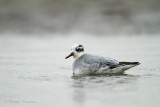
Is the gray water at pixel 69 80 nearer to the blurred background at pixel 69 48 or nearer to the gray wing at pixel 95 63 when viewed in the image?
the blurred background at pixel 69 48

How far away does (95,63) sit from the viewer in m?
12.9

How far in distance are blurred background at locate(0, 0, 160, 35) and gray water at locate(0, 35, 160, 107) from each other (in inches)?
119

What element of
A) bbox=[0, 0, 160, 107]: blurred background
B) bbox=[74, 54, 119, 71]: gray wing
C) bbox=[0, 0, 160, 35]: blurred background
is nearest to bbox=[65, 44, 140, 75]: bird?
bbox=[74, 54, 119, 71]: gray wing

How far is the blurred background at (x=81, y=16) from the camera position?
23.6 m

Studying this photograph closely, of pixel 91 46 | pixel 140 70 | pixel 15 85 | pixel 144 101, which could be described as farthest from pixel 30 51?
pixel 144 101

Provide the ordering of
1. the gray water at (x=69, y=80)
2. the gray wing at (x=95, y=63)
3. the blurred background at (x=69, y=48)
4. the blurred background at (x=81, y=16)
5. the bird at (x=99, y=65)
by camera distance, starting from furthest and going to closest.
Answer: the blurred background at (x=81, y=16)
the gray wing at (x=95, y=63)
the bird at (x=99, y=65)
the blurred background at (x=69, y=48)
the gray water at (x=69, y=80)

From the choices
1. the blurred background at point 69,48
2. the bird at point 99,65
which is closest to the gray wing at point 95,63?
the bird at point 99,65

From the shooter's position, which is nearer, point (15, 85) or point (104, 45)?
point (15, 85)

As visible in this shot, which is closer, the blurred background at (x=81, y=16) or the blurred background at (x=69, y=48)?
the blurred background at (x=69, y=48)

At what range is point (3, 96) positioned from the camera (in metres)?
10.1

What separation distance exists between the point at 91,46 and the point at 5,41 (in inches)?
155

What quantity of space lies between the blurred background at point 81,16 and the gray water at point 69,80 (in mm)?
3027

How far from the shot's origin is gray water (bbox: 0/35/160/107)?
940 cm

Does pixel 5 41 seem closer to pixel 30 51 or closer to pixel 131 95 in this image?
pixel 30 51
